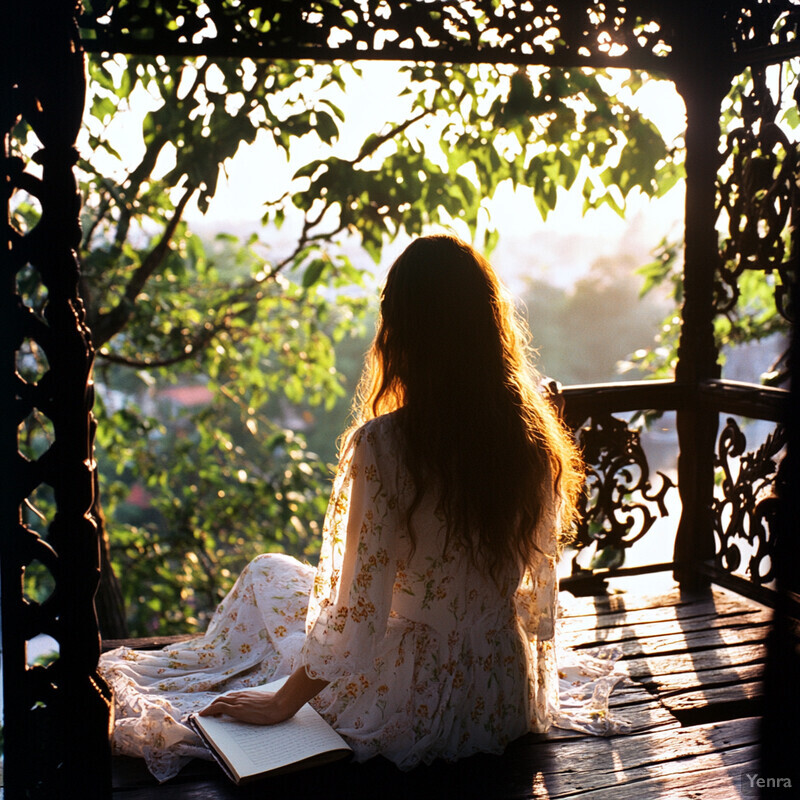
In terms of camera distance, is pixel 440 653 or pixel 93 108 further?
pixel 93 108

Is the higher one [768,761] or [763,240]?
[763,240]

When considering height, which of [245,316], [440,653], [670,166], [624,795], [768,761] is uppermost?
[670,166]

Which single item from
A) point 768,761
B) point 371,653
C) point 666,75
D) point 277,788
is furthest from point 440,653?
point 666,75

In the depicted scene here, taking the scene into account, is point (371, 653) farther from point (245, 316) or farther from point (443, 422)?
point (245, 316)

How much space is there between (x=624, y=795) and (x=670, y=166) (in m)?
2.89

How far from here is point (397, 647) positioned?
1.97 metres

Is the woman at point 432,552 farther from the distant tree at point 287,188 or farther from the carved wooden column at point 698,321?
the distant tree at point 287,188

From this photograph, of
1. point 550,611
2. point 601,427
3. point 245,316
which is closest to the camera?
point 550,611

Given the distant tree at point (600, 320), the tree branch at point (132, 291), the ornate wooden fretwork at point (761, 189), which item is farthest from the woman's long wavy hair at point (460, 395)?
the distant tree at point (600, 320)

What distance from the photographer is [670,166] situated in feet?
12.7

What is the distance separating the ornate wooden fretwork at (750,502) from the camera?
9.52ft

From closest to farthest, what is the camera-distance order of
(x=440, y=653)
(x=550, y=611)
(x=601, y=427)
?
1. (x=440, y=653)
2. (x=550, y=611)
3. (x=601, y=427)

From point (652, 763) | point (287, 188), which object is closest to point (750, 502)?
point (652, 763)

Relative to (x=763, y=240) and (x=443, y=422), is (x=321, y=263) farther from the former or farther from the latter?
(x=443, y=422)
